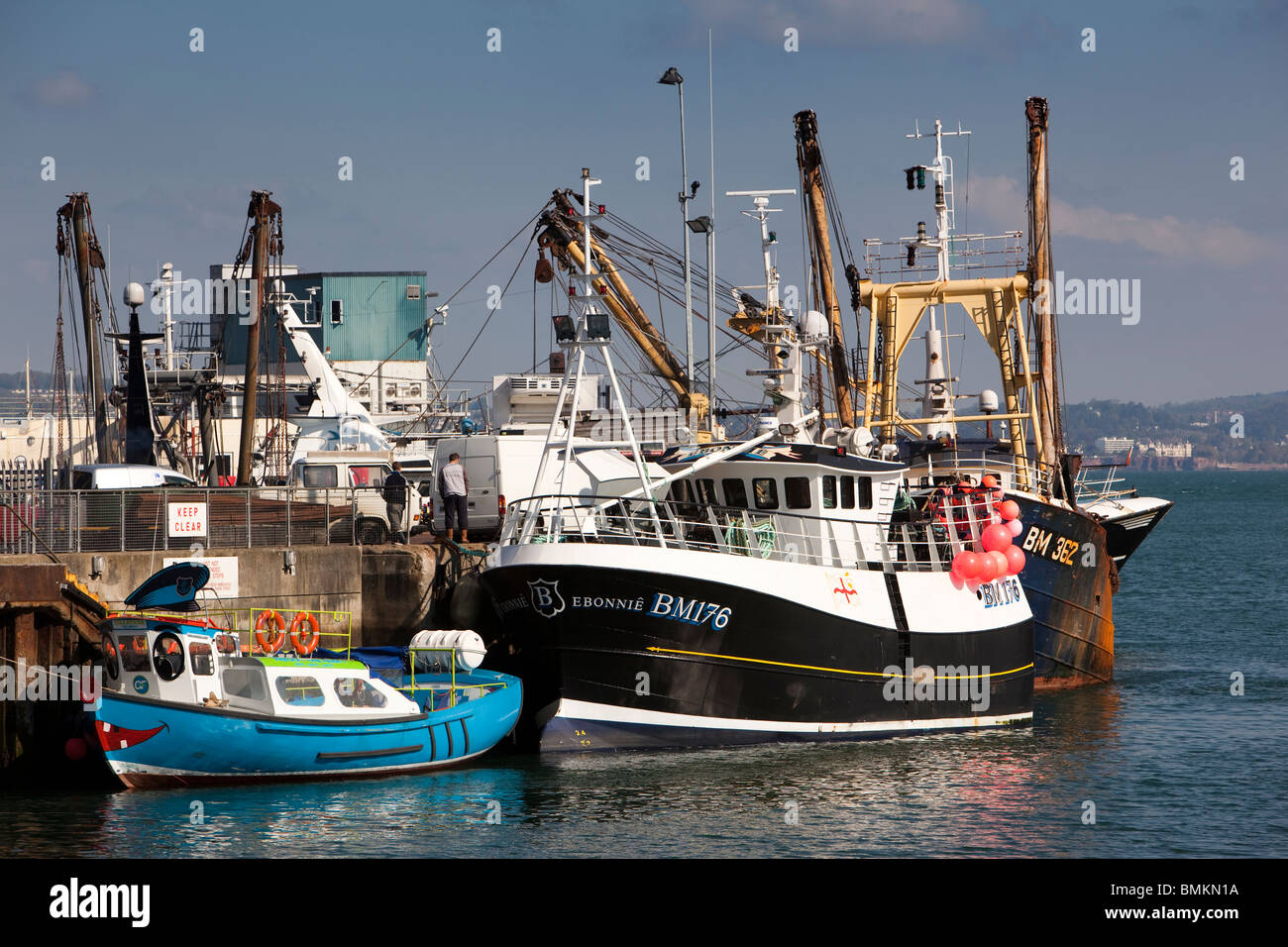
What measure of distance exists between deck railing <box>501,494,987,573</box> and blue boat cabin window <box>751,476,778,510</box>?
45cm

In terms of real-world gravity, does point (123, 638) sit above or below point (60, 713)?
above

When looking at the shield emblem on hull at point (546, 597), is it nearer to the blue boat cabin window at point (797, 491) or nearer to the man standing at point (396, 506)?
the blue boat cabin window at point (797, 491)

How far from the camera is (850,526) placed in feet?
79.5

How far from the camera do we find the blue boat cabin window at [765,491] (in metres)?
24.4

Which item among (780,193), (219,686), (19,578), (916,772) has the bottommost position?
(916,772)

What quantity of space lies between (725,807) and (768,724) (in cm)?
397

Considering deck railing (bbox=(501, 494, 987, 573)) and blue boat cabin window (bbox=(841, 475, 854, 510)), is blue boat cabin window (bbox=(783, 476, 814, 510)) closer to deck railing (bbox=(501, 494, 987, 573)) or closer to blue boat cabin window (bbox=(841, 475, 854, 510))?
deck railing (bbox=(501, 494, 987, 573))

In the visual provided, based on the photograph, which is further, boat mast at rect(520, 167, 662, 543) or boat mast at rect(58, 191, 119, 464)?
boat mast at rect(58, 191, 119, 464)

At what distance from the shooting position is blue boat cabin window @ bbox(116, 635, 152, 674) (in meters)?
19.4

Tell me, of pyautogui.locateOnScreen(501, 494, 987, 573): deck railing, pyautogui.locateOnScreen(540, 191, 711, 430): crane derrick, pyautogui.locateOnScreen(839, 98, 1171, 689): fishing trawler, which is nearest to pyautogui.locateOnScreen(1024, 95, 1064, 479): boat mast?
pyautogui.locateOnScreen(839, 98, 1171, 689): fishing trawler

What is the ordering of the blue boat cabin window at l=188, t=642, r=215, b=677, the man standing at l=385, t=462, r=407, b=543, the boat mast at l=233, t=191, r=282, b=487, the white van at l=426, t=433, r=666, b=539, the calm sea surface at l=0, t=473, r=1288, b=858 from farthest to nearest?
the boat mast at l=233, t=191, r=282, b=487 → the man standing at l=385, t=462, r=407, b=543 → the white van at l=426, t=433, r=666, b=539 → the blue boat cabin window at l=188, t=642, r=215, b=677 → the calm sea surface at l=0, t=473, r=1288, b=858
